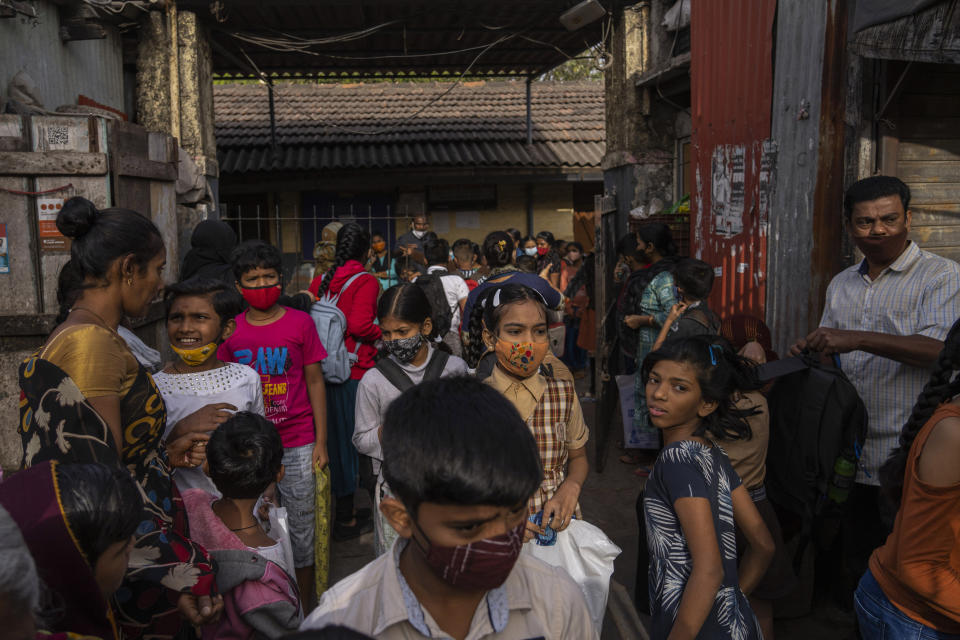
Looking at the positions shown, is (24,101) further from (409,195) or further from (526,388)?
(409,195)

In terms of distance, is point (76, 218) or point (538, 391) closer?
point (76, 218)

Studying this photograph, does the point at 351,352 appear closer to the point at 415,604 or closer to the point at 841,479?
the point at 841,479

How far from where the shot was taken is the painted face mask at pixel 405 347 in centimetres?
313

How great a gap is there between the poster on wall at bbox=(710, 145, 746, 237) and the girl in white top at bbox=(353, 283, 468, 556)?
347 centimetres

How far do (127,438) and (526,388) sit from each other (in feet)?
4.33

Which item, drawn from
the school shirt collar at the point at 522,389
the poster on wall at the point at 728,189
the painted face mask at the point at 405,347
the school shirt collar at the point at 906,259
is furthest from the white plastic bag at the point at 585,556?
the poster on wall at the point at 728,189

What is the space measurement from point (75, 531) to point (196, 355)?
1.55 metres

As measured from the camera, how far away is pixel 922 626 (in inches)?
73.8

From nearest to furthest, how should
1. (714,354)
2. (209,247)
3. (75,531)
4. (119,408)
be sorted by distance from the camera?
1. (75,531)
2. (119,408)
3. (714,354)
4. (209,247)

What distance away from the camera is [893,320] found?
3.10 meters

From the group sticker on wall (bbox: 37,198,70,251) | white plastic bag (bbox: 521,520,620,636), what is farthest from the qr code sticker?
white plastic bag (bbox: 521,520,620,636)

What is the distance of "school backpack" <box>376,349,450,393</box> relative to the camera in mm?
3016

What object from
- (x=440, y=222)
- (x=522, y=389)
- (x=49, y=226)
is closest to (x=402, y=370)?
(x=522, y=389)

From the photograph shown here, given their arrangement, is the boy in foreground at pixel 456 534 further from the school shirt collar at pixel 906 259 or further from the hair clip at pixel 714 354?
the school shirt collar at pixel 906 259
